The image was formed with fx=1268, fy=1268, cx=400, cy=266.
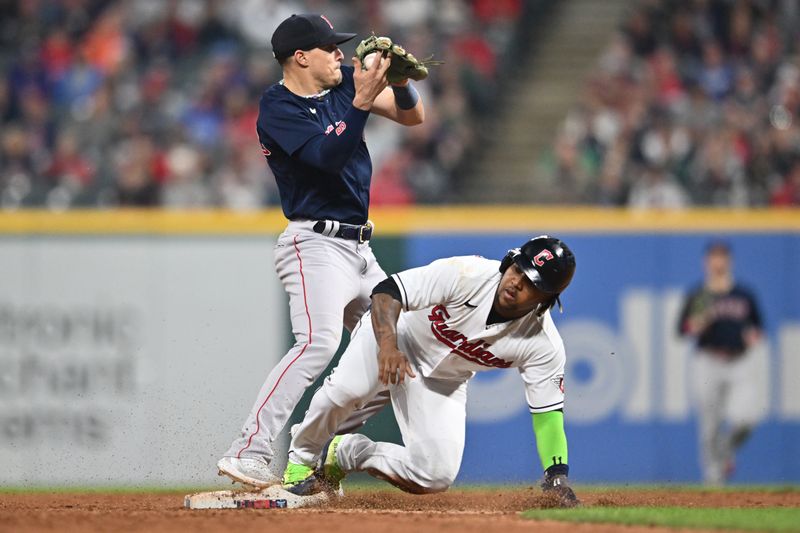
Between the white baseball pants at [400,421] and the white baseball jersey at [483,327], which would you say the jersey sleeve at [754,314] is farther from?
the white baseball jersey at [483,327]

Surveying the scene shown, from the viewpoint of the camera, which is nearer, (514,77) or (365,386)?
(365,386)

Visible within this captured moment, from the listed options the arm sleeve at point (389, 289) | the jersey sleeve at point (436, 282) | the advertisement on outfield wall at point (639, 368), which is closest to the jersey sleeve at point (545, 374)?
the jersey sleeve at point (436, 282)

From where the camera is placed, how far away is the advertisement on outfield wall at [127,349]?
984 centimetres

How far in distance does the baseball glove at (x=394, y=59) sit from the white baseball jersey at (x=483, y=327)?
3.01ft

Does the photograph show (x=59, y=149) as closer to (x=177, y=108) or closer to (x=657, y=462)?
(x=177, y=108)

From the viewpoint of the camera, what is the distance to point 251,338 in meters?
10.3

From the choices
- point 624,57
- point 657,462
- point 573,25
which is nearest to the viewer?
point 657,462

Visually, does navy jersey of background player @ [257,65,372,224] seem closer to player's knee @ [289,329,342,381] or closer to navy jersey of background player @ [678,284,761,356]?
player's knee @ [289,329,342,381]

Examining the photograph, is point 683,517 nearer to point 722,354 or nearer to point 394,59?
point 394,59

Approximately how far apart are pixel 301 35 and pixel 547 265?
1633 millimetres

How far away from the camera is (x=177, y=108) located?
12.5 m

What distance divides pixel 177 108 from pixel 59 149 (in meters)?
1.26

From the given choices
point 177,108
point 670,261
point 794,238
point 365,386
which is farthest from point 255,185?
point 365,386

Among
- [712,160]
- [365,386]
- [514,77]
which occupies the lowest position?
[365,386]
